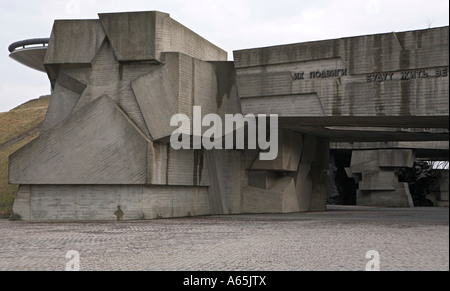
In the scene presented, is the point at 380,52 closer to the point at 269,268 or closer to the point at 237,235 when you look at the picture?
the point at 237,235

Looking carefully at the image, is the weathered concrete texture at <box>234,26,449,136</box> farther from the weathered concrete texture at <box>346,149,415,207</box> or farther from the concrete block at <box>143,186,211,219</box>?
the weathered concrete texture at <box>346,149,415,207</box>

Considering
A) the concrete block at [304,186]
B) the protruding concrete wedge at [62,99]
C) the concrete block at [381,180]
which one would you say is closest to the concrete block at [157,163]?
the protruding concrete wedge at [62,99]

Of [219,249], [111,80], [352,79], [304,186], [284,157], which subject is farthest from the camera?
[304,186]

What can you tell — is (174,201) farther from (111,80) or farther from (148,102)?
(111,80)

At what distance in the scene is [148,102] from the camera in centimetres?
2116

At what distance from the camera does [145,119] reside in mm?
21203

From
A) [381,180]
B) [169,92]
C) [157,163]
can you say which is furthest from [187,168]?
[381,180]

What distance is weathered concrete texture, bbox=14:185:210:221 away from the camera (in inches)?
821

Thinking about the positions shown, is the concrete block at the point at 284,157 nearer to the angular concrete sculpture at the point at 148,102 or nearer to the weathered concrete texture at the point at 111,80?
the angular concrete sculpture at the point at 148,102

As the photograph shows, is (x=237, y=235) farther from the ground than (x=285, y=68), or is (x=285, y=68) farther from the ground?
(x=285, y=68)

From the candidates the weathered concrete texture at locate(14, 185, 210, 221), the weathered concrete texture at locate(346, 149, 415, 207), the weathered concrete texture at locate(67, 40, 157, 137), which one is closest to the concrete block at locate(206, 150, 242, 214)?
the weathered concrete texture at locate(14, 185, 210, 221)

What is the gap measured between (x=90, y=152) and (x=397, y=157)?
22.5 meters

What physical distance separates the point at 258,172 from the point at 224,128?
14.0ft
